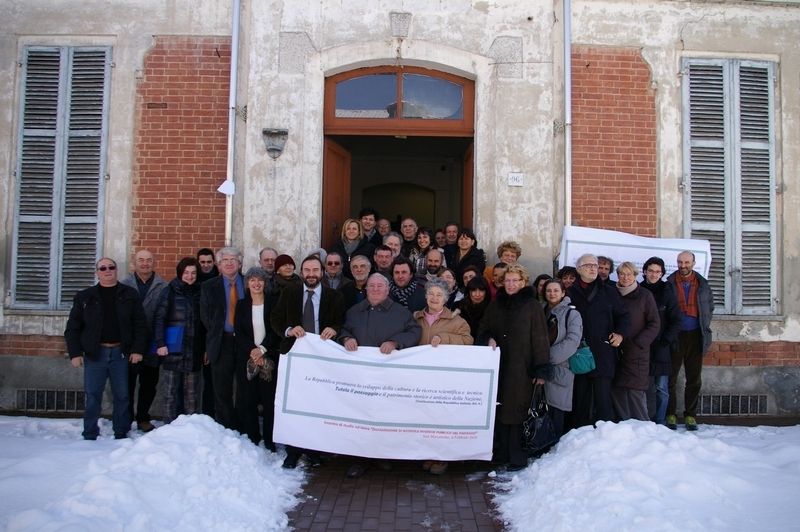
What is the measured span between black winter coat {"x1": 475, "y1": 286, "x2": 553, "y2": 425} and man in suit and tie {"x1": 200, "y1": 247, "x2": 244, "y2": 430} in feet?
7.43

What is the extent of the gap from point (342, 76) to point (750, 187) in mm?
5137

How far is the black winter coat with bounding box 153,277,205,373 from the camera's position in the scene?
5809 mm

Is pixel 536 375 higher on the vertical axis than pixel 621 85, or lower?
lower

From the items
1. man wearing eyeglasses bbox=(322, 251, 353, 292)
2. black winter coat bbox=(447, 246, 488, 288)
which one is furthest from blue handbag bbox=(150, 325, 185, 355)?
black winter coat bbox=(447, 246, 488, 288)

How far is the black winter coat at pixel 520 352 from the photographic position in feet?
16.9

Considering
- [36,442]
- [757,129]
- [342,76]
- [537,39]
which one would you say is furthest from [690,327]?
[36,442]

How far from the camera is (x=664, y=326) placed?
238 inches

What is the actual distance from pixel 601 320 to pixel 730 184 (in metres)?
3.22

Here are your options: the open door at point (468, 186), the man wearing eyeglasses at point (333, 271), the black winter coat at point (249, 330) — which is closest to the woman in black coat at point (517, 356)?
the man wearing eyeglasses at point (333, 271)

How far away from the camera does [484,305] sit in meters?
5.69

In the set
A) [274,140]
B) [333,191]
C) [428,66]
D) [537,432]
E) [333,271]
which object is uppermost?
[428,66]

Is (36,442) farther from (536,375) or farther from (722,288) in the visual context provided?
(722,288)

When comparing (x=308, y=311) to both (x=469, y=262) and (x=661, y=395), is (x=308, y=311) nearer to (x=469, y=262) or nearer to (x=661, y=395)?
(x=469, y=262)

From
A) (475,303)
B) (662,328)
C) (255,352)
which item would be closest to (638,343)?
(662,328)
